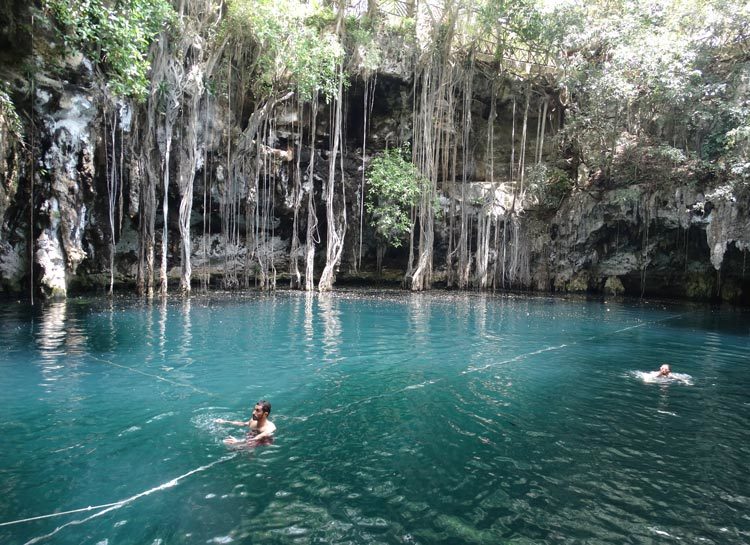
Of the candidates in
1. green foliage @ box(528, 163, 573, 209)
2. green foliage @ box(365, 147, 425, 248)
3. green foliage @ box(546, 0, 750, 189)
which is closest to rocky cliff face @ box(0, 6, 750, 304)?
green foliage @ box(528, 163, 573, 209)

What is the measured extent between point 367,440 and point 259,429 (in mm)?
962

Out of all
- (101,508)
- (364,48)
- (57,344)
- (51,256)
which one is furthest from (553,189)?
(101,508)

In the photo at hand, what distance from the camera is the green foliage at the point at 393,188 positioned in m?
18.9

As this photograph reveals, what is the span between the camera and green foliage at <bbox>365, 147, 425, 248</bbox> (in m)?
18.9

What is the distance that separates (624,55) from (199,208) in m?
16.3

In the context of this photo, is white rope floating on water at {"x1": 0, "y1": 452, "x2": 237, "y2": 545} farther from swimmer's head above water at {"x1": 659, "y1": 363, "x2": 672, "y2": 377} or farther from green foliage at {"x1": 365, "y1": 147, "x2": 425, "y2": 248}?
green foliage at {"x1": 365, "y1": 147, "x2": 425, "y2": 248}

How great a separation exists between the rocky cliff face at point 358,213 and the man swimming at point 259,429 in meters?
8.68

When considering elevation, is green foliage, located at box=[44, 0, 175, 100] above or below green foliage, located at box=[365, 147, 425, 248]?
above

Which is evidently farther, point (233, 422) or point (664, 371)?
point (664, 371)

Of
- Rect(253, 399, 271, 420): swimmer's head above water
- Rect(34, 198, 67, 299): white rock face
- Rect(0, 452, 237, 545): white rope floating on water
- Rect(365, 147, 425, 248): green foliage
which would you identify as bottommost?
Rect(0, 452, 237, 545): white rope floating on water

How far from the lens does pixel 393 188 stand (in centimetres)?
1875

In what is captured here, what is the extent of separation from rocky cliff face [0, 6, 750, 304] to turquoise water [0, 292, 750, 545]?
5155mm

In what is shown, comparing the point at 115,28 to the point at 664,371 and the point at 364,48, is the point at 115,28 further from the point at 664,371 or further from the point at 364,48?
the point at 364,48

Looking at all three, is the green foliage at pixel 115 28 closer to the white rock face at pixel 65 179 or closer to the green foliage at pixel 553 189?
the white rock face at pixel 65 179
